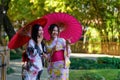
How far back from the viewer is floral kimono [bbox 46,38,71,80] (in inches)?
317

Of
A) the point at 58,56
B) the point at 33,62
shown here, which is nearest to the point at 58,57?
the point at 58,56

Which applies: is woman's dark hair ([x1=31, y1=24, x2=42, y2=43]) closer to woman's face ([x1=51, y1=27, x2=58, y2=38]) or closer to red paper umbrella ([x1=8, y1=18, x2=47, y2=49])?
red paper umbrella ([x1=8, y1=18, x2=47, y2=49])

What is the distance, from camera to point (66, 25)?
868 centimetres

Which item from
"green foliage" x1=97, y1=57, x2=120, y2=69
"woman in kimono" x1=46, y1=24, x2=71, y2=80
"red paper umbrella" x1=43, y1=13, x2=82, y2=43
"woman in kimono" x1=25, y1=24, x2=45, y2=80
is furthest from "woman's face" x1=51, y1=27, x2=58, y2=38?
"green foliage" x1=97, y1=57, x2=120, y2=69

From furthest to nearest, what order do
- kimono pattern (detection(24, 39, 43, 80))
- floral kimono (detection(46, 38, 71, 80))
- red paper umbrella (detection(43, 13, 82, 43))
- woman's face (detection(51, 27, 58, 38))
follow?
red paper umbrella (detection(43, 13, 82, 43)), floral kimono (detection(46, 38, 71, 80)), woman's face (detection(51, 27, 58, 38)), kimono pattern (detection(24, 39, 43, 80))

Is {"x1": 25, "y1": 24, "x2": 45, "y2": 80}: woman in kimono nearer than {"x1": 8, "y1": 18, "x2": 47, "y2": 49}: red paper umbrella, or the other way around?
{"x1": 25, "y1": 24, "x2": 45, "y2": 80}: woman in kimono

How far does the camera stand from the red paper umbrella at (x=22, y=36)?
738cm

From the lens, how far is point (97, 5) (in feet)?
117

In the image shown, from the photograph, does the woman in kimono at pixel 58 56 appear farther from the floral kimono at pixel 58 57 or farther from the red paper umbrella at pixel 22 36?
the red paper umbrella at pixel 22 36

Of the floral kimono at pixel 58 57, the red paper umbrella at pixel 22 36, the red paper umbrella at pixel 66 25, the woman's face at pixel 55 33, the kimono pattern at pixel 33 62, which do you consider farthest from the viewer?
the red paper umbrella at pixel 66 25

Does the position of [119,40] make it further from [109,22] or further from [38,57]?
[38,57]

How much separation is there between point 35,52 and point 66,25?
1.68 meters

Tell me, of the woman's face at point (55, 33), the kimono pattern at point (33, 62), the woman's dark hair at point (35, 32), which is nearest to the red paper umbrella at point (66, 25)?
the woman's face at point (55, 33)

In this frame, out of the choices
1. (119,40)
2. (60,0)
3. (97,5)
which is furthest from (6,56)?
(119,40)
